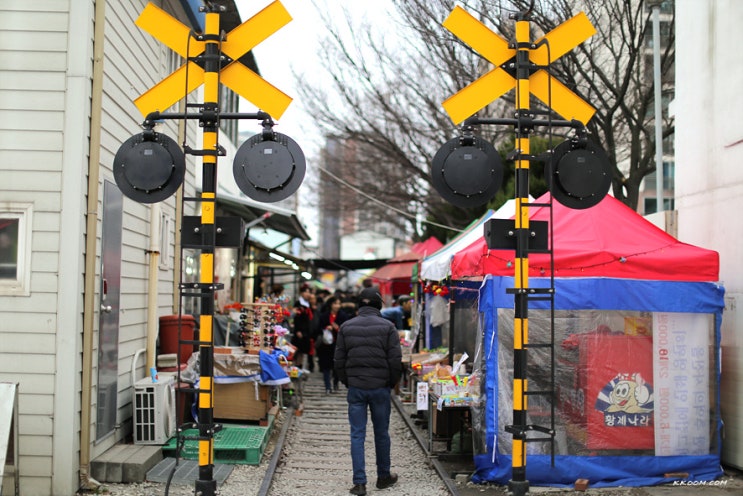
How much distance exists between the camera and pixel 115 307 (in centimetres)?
793

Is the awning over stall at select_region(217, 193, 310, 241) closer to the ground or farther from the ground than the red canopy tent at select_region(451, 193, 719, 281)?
farther from the ground

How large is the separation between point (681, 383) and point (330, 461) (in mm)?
4204

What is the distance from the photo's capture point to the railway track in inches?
306

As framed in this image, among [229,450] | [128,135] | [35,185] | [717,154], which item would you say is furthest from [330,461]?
[717,154]

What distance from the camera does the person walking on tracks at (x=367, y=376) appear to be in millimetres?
7531

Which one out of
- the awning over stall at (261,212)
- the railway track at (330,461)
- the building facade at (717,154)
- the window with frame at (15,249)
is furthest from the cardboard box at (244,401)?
the building facade at (717,154)

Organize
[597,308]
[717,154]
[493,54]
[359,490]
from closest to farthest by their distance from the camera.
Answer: [493,54] < [359,490] < [597,308] < [717,154]

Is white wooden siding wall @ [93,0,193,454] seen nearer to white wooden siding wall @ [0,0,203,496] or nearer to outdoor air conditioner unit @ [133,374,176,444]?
outdoor air conditioner unit @ [133,374,176,444]

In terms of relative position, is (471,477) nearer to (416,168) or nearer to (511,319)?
(511,319)

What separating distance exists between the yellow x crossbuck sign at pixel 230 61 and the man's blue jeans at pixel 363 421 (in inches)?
130

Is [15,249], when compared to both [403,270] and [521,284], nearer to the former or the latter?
[521,284]

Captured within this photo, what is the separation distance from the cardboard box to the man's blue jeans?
2473mm

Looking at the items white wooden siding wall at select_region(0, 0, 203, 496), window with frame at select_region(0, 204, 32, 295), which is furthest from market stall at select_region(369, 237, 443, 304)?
window with frame at select_region(0, 204, 32, 295)

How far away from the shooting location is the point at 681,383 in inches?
313
